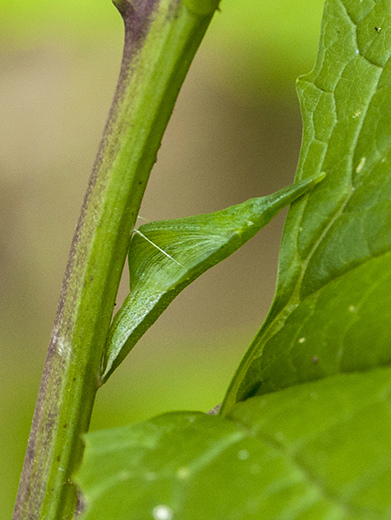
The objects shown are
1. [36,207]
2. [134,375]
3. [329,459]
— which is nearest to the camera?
[329,459]

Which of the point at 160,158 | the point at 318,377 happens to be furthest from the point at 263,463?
the point at 160,158

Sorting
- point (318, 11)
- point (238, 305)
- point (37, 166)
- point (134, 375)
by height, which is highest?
point (318, 11)

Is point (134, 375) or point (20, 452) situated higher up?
point (134, 375)

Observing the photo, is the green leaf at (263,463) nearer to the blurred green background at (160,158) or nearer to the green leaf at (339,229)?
the green leaf at (339,229)

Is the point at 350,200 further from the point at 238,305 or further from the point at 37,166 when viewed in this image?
the point at 37,166

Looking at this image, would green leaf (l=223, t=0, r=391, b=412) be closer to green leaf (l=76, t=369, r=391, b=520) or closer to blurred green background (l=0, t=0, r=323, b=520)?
green leaf (l=76, t=369, r=391, b=520)

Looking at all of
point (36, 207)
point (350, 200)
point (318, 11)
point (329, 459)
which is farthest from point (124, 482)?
point (36, 207)

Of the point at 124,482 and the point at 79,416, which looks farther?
the point at 79,416
